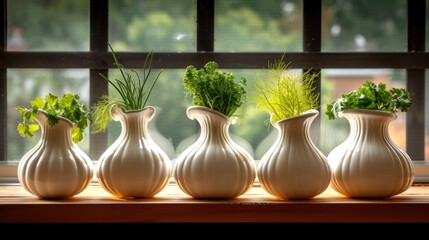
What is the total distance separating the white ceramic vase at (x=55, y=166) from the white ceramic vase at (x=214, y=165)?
24 cm

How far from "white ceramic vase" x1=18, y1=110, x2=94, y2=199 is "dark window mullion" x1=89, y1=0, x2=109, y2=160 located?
1.05ft

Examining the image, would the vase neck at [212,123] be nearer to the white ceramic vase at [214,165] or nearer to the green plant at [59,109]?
the white ceramic vase at [214,165]

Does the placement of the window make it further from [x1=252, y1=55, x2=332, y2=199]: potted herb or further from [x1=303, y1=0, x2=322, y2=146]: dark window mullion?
[x1=252, y1=55, x2=332, y2=199]: potted herb

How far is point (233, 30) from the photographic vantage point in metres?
1.75

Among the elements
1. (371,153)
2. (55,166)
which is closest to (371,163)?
(371,153)

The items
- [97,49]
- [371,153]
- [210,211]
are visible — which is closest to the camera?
[210,211]

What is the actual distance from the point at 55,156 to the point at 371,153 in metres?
0.77

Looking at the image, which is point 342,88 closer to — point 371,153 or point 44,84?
point 371,153

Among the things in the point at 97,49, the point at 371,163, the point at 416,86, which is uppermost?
the point at 97,49

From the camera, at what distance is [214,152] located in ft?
4.45

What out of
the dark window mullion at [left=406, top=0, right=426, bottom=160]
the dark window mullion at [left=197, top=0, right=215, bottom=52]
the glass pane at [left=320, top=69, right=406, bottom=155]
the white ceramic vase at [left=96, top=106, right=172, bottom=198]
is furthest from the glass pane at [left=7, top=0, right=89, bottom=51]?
the dark window mullion at [left=406, top=0, right=426, bottom=160]

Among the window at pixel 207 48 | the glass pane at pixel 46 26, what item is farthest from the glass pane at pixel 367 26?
the glass pane at pixel 46 26

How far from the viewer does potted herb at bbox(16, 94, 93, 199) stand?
134 cm
